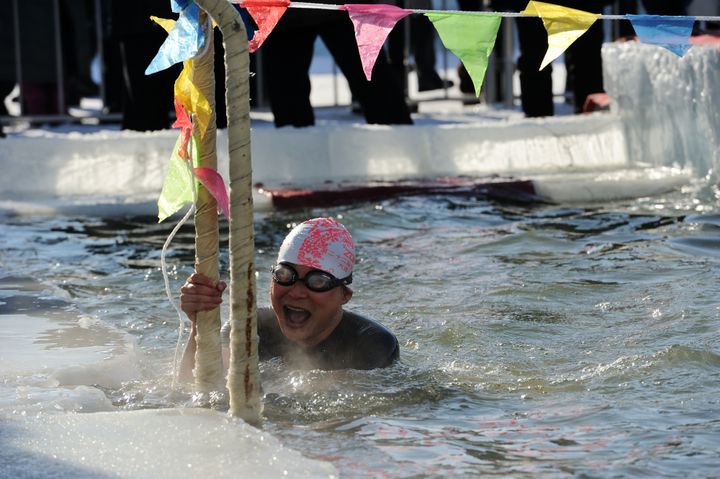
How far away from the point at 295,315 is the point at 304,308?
4cm

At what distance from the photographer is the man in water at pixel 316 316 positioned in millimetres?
4730

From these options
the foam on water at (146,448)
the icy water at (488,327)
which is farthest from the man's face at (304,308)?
the foam on water at (146,448)

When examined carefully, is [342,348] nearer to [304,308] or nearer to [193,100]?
[304,308]

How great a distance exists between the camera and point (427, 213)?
28.0 feet

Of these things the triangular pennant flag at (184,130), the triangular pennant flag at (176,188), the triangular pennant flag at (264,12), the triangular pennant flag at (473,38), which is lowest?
the triangular pennant flag at (176,188)

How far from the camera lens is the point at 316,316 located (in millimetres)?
4844

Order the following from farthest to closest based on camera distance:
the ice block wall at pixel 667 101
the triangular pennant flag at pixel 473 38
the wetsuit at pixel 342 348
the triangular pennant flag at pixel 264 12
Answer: the ice block wall at pixel 667 101 < the wetsuit at pixel 342 348 < the triangular pennant flag at pixel 473 38 < the triangular pennant flag at pixel 264 12

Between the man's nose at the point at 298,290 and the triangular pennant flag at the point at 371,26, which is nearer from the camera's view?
the triangular pennant flag at the point at 371,26

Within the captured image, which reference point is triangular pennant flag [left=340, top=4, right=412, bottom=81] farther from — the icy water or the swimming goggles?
the icy water

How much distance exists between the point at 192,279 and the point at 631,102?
682cm

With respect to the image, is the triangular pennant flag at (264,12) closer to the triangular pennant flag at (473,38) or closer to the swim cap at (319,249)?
the triangular pennant flag at (473,38)

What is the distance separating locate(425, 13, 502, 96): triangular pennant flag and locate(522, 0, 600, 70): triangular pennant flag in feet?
1.01

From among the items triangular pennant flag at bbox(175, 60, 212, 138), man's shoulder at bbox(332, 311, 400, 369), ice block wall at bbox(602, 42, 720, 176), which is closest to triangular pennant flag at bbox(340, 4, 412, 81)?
triangular pennant flag at bbox(175, 60, 212, 138)

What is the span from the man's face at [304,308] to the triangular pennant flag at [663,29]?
4.62ft
